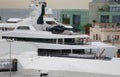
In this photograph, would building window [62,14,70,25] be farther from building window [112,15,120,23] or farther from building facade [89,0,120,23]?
building window [112,15,120,23]

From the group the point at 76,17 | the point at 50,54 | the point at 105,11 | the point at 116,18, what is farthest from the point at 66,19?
the point at 50,54

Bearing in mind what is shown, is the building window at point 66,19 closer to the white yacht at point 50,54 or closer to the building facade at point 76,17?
the building facade at point 76,17

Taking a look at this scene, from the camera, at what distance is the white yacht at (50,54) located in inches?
610

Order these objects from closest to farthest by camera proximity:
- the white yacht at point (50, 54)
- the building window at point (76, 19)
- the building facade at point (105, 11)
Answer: the white yacht at point (50, 54) < the building facade at point (105, 11) < the building window at point (76, 19)

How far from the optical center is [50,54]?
1037 inches

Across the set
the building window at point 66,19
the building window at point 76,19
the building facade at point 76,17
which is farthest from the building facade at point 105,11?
the building window at point 66,19

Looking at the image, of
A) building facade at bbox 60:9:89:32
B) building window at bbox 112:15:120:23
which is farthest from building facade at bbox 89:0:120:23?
building facade at bbox 60:9:89:32

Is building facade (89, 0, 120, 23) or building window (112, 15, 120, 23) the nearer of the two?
building window (112, 15, 120, 23)

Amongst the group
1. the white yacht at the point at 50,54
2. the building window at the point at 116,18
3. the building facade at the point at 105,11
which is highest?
the building facade at the point at 105,11

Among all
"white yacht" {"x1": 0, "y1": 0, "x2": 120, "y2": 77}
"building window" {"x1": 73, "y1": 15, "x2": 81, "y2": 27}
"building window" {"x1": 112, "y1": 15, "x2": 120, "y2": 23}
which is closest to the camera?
"white yacht" {"x1": 0, "y1": 0, "x2": 120, "y2": 77}

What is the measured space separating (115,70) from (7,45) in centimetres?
838

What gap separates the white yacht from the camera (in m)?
15.5

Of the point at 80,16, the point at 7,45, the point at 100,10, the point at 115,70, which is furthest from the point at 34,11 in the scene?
the point at 80,16

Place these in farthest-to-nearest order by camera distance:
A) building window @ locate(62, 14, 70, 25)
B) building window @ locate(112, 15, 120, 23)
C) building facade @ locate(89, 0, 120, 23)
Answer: building window @ locate(62, 14, 70, 25) < building facade @ locate(89, 0, 120, 23) < building window @ locate(112, 15, 120, 23)
